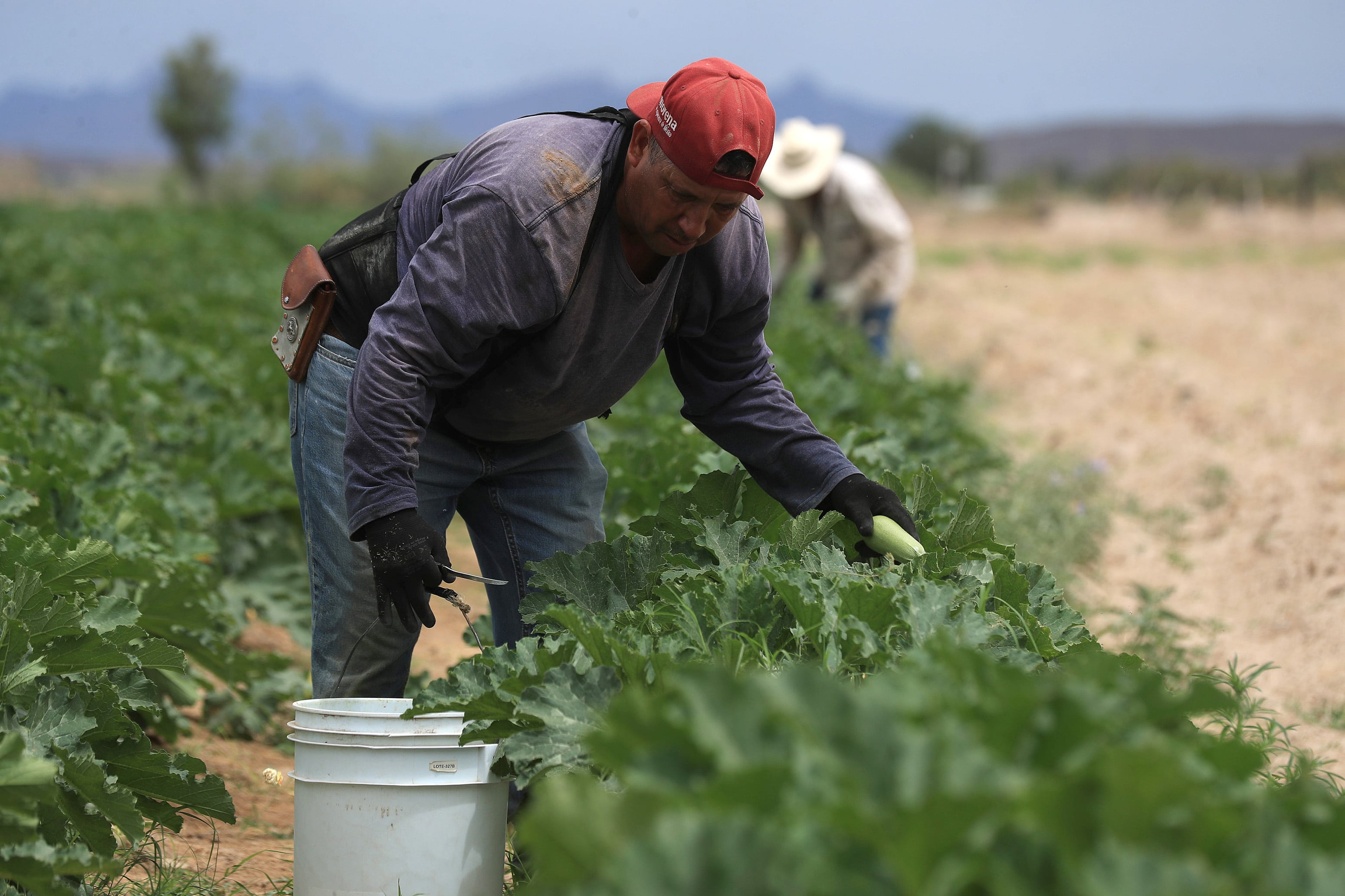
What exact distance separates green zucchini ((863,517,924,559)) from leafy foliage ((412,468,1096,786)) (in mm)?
82

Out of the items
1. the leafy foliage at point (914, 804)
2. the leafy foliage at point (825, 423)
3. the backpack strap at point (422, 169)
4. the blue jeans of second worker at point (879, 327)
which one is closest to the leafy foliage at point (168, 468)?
the backpack strap at point (422, 169)

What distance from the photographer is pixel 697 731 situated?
1.56 metres

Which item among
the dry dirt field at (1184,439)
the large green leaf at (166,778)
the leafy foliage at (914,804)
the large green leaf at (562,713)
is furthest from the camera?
the dry dirt field at (1184,439)

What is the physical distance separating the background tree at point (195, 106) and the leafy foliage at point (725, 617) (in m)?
96.2

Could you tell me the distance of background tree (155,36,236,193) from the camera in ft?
301

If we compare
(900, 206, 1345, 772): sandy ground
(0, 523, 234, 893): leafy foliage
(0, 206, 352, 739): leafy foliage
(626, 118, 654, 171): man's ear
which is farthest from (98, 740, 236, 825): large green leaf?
(900, 206, 1345, 772): sandy ground

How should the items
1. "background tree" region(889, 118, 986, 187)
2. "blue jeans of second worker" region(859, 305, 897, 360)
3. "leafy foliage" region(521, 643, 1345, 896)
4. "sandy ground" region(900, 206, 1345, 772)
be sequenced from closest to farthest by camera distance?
1. "leafy foliage" region(521, 643, 1345, 896)
2. "sandy ground" region(900, 206, 1345, 772)
3. "blue jeans of second worker" region(859, 305, 897, 360)
4. "background tree" region(889, 118, 986, 187)

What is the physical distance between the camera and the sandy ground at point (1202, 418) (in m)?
6.62

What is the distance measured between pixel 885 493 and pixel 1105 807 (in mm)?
1935

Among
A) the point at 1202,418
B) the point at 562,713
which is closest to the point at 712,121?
the point at 562,713

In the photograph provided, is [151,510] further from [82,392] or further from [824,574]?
[824,574]

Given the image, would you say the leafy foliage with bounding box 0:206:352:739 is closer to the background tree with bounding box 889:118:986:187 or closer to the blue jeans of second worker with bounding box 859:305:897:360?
the blue jeans of second worker with bounding box 859:305:897:360

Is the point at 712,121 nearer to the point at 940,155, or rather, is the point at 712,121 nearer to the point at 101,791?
the point at 101,791

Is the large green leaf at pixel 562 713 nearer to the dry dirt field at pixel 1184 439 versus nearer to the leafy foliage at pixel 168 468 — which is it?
the dry dirt field at pixel 1184 439
